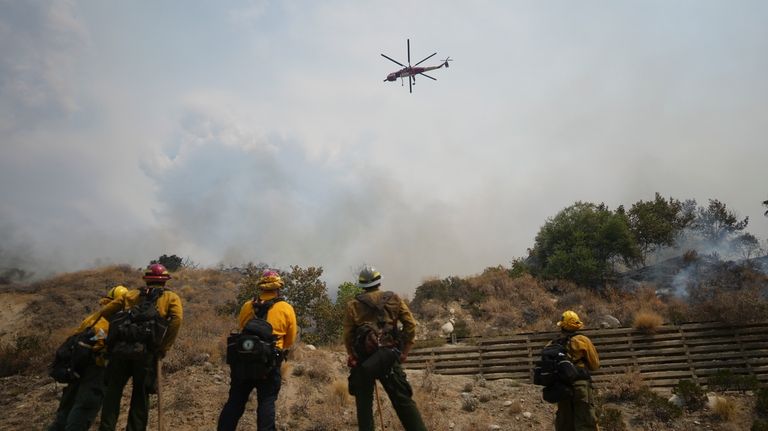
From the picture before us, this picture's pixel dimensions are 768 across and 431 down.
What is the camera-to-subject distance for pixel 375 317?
4.89 metres

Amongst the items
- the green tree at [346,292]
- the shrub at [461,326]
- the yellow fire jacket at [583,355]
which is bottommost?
the yellow fire jacket at [583,355]

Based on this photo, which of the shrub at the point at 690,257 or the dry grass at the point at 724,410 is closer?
the dry grass at the point at 724,410

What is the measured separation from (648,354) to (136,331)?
13.3 meters

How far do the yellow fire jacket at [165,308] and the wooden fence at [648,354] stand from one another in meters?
9.17

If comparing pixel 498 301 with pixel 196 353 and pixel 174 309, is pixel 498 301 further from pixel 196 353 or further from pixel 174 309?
pixel 174 309

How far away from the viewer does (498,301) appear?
74.2 feet

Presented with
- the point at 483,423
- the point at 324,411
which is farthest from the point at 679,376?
the point at 324,411

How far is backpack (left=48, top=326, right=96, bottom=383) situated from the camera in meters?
5.27

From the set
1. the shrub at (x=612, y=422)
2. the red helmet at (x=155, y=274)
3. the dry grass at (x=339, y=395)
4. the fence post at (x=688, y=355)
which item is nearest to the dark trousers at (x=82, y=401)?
the red helmet at (x=155, y=274)

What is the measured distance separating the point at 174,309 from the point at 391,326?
8.18 ft

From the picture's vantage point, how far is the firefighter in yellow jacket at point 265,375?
4.46 metres

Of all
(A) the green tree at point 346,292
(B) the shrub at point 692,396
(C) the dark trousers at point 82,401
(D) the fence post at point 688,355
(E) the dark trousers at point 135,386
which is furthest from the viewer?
(A) the green tree at point 346,292

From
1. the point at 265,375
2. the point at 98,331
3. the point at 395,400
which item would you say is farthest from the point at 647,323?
the point at 98,331

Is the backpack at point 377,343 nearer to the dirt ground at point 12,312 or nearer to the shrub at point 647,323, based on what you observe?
the shrub at point 647,323
